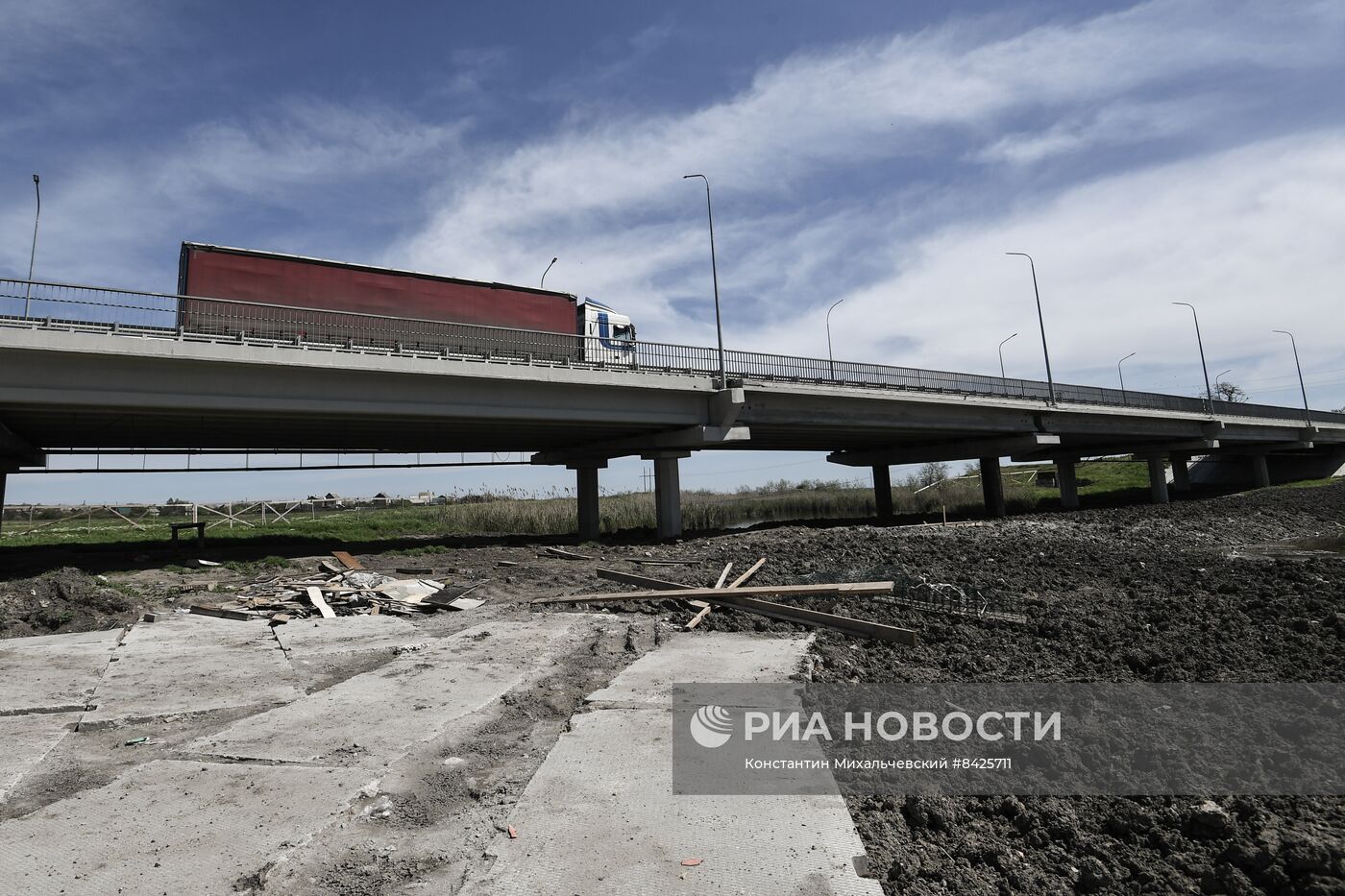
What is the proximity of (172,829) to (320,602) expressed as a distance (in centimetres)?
802

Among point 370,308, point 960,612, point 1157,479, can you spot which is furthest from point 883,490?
point 960,612

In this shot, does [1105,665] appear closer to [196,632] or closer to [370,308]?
[196,632]

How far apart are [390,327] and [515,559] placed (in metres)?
7.26

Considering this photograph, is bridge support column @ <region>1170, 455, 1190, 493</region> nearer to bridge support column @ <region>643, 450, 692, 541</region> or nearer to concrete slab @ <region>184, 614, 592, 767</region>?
bridge support column @ <region>643, 450, 692, 541</region>

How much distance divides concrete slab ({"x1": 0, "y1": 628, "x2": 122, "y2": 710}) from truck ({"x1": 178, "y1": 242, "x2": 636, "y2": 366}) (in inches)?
354

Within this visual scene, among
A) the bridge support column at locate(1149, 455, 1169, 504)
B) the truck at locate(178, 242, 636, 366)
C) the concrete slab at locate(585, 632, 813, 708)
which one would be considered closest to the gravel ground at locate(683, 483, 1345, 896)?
the concrete slab at locate(585, 632, 813, 708)

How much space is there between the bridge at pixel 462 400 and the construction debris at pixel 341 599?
5660mm

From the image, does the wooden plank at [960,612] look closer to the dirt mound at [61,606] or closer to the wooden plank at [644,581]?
the wooden plank at [644,581]

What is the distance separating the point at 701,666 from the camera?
6918mm

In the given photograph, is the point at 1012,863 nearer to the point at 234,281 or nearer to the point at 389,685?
the point at 389,685

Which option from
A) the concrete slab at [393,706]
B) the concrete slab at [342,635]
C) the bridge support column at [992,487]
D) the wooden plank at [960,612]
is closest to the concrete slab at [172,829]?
the concrete slab at [393,706]

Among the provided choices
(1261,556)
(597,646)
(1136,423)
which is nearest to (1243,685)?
(597,646)

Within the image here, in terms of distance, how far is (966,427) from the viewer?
32.4 m

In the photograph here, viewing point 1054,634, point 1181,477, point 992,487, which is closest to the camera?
point 1054,634
